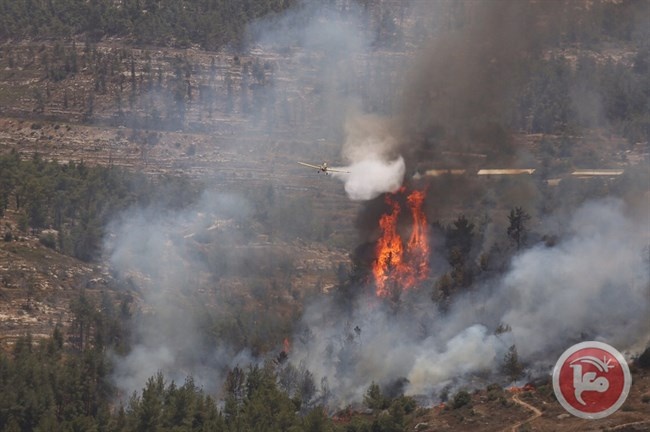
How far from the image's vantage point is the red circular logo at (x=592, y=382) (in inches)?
3814

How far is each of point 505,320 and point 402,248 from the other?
2044 cm

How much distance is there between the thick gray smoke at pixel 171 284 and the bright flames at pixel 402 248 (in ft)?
62.9

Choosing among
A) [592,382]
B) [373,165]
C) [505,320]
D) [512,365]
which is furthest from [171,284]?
[592,382]

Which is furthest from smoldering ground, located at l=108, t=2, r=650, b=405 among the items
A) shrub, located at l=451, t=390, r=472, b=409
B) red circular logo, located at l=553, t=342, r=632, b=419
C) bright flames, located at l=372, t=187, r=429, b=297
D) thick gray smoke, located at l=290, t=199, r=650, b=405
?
red circular logo, located at l=553, t=342, r=632, b=419

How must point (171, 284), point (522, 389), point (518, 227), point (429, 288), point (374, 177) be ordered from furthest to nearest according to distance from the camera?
point (374, 177), point (171, 284), point (518, 227), point (429, 288), point (522, 389)

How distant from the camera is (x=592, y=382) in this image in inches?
3915

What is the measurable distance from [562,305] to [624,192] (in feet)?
91.3

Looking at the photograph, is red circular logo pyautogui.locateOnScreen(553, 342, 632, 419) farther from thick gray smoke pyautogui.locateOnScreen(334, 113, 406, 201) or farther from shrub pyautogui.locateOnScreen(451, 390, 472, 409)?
thick gray smoke pyautogui.locateOnScreen(334, 113, 406, 201)

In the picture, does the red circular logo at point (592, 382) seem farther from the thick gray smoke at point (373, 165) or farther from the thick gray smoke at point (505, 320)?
the thick gray smoke at point (373, 165)

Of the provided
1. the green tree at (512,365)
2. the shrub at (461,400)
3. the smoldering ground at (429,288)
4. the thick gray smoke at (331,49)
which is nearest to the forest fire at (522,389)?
the green tree at (512,365)

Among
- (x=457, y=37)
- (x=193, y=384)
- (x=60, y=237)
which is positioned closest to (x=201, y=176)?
(x=60, y=237)

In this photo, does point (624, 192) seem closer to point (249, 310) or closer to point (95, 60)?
point (249, 310)

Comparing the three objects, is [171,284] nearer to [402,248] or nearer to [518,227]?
[402,248]

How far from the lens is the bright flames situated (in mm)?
133625
